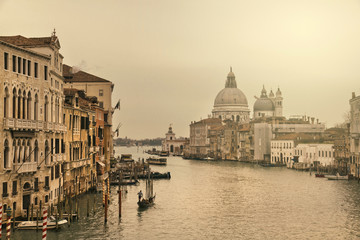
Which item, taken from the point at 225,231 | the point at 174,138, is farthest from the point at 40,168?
the point at 174,138

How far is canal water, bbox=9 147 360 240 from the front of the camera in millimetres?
23578

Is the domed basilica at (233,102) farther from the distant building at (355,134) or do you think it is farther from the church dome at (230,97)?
the distant building at (355,134)

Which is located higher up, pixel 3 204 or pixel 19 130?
pixel 19 130

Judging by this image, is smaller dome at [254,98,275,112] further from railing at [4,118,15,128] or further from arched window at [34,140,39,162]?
railing at [4,118,15,128]

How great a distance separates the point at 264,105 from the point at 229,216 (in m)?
115

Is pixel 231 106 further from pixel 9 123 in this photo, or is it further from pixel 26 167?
pixel 9 123

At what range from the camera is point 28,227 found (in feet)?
69.8

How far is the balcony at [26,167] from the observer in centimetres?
2188

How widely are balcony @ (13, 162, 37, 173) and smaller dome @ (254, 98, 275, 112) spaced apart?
122 metres

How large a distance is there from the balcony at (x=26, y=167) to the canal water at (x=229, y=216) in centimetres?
228

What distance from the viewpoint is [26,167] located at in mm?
22391

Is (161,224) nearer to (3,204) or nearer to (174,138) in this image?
(3,204)

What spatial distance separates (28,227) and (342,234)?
1197 centimetres

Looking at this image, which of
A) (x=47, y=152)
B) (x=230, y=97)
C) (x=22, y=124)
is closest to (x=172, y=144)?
(x=230, y=97)
